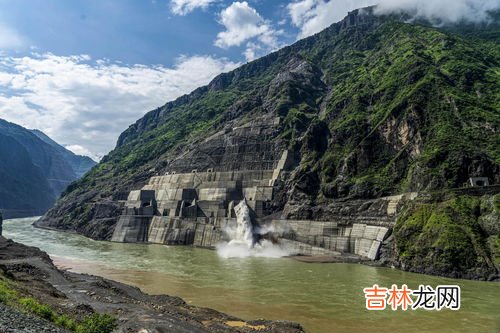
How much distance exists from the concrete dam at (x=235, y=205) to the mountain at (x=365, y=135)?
3.39ft

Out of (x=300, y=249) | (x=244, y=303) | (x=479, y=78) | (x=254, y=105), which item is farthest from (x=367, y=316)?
(x=254, y=105)

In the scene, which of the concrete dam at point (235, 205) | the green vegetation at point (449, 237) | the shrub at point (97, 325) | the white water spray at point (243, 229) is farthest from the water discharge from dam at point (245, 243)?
the shrub at point (97, 325)

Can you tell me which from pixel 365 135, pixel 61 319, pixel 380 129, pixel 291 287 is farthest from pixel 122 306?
pixel 365 135

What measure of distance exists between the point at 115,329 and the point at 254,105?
14555 cm

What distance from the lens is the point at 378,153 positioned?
9488 cm

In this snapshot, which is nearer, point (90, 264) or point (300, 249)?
point (90, 264)

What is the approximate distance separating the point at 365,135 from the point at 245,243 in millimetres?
40670

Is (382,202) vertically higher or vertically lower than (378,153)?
lower

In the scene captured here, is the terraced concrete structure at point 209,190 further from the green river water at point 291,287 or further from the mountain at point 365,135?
the green river water at point 291,287

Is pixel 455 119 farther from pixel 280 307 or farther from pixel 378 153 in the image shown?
pixel 280 307

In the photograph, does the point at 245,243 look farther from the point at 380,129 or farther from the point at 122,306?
the point at 122,306

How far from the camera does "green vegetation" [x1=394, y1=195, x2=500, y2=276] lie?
5375cm

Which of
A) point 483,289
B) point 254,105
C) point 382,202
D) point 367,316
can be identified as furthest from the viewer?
point 254,105

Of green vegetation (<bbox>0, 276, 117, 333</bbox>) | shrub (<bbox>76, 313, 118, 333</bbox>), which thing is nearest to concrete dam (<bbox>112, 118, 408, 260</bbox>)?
shrub (<bbox>76, 313, 118, 333</bbox>)
